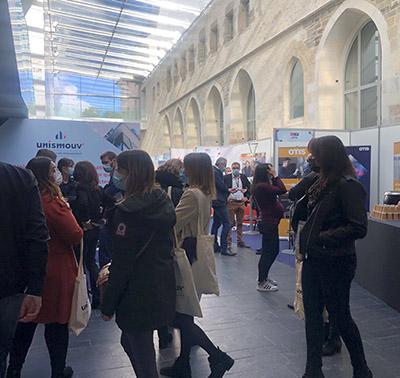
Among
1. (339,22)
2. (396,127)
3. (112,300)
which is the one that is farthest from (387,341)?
(339,22)

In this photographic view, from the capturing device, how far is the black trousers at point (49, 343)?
2.76 metres

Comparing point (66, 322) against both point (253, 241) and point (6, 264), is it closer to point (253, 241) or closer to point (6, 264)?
point (6, 264)

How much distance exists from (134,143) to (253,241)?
3886mm

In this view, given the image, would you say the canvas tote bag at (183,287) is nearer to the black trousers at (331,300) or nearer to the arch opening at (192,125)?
the black trousers at (331,300)

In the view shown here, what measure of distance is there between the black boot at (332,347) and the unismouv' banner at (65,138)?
12.3 feet

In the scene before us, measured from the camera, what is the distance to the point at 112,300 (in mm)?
2139

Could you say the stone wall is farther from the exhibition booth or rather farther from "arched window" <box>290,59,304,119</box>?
the exhibition booth

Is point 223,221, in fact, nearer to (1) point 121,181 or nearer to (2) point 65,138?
(2) point 65,138

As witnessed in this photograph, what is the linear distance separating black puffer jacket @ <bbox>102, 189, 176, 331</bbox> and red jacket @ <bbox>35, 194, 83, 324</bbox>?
0.69 m

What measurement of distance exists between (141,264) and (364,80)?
36.9ft

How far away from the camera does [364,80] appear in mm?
11781

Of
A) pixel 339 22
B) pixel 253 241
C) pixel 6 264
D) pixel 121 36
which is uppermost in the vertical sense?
pixel 121 36

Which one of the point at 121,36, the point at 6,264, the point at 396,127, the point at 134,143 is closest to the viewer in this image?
the point at 6,264

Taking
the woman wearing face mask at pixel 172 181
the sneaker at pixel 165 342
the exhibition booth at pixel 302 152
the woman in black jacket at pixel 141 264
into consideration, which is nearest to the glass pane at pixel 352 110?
the exhibition booth at pixel 302 152
